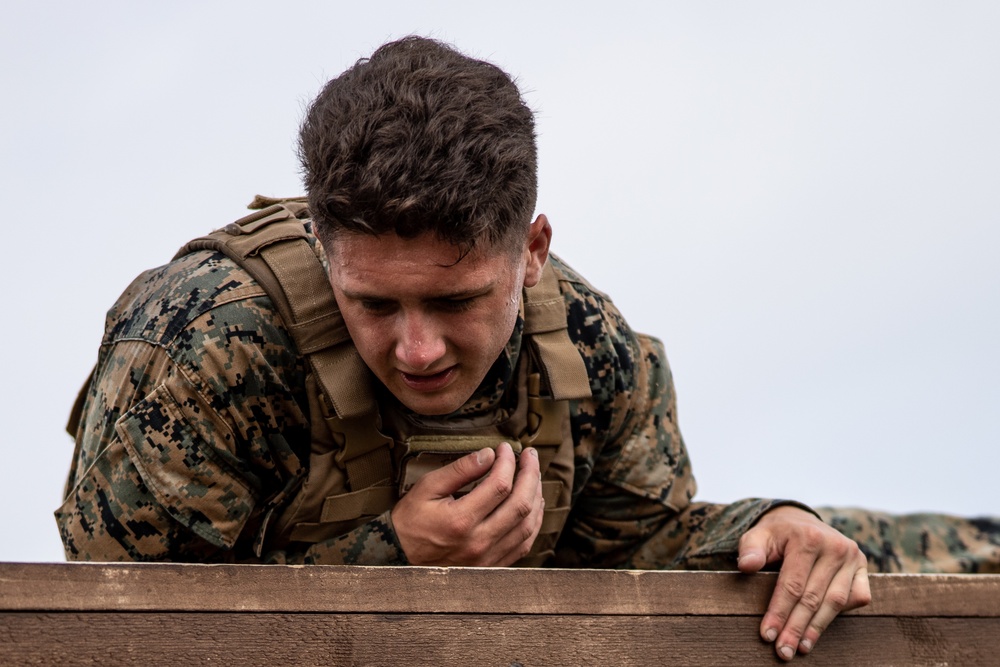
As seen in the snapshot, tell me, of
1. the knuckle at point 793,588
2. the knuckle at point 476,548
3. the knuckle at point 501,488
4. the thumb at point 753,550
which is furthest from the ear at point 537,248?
the knuckle at point 793,588

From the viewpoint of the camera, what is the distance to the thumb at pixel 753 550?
8.83 feet

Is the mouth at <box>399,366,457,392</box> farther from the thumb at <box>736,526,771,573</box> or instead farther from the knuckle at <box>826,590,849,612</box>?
the knuckle at <box>826,590,849,612</box>

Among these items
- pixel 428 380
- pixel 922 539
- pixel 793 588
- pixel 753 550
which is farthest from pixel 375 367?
pixel 922 539

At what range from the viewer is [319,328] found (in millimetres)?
2967

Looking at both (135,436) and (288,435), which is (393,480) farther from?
(135,436)

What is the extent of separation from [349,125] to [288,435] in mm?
802

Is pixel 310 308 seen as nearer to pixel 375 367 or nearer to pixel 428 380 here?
pixel 375 367

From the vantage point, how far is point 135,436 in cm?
279

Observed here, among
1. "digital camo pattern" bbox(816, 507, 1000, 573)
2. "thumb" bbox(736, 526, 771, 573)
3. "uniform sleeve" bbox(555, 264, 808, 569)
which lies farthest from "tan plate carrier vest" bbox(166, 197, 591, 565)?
"digital camo pattern" bbox(816, 507, 1000, 573)

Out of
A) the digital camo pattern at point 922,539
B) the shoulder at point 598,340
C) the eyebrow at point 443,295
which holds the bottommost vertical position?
the digital camo pattern at point 922,539

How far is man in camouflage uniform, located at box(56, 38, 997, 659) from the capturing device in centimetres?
269

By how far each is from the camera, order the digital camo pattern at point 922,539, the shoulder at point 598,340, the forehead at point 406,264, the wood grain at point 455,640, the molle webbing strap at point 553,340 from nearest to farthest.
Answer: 1. the wood grain at point 455,640
2. the forehead at point 406,264
3. the molle webbing strap at point 553,340
4. the shoulder at point 598,340
5. the digital camo pattern at point 922,539

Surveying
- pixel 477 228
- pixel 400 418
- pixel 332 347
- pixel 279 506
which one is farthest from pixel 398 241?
pixel 279 506

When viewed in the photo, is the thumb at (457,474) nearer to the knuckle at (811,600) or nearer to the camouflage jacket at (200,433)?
the camouflage jacket at (200,433)
